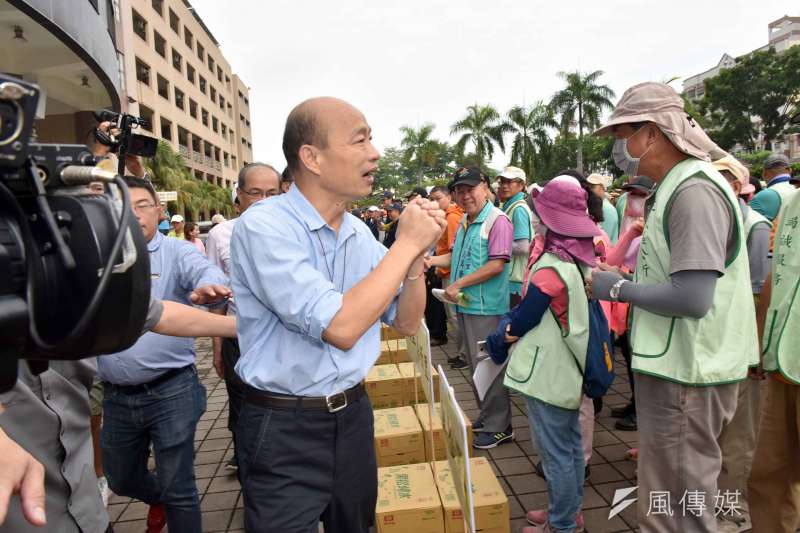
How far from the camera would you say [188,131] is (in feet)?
125

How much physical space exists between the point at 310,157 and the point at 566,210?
1443 mm

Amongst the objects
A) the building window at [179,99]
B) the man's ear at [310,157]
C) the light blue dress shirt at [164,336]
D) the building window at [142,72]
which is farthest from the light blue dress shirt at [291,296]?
the building window at [179,99]

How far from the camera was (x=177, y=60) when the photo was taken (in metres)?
37.5

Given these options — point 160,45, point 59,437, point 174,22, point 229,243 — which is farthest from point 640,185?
point 174,22

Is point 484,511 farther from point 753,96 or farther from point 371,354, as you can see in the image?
point 753,96

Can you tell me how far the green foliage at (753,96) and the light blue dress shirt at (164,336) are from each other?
53174 mm

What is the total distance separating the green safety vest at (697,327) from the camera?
1.95 meters

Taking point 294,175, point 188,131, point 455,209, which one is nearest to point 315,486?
point 294,175

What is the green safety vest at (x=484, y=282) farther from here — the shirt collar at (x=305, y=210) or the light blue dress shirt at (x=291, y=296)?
the shirt collar at (x=305, y=210)

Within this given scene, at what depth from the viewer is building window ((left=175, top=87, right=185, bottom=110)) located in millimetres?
37062

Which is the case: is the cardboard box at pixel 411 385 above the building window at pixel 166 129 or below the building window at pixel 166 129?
below

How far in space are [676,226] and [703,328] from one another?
1.32 feet

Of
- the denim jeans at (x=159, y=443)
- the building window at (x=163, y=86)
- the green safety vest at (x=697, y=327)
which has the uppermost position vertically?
the building window at (x=163, y=86)

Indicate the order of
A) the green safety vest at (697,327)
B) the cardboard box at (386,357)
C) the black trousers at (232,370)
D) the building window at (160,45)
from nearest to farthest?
1. the green safety vest at (697,327)
2. the black trousers at (232,370)
3. the cardboard box at (386,357)
4. the building window at (160,45)
